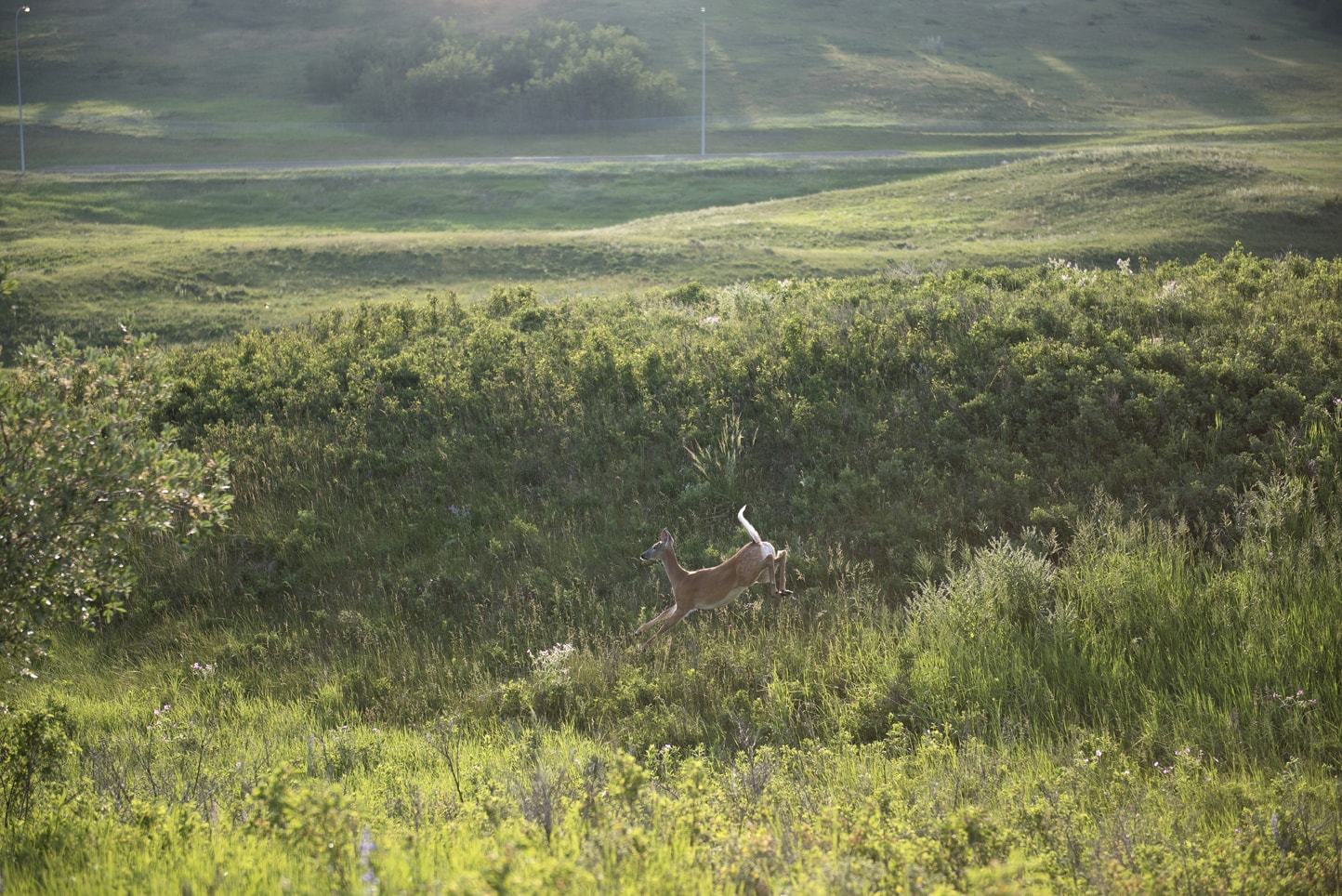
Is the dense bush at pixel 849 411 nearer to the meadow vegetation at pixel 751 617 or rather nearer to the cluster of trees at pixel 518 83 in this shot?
the meadow vegetation at pixel 751 617

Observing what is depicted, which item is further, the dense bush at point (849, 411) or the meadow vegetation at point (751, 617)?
the dense bush at point (849, 411)

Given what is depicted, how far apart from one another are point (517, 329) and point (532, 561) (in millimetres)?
5349

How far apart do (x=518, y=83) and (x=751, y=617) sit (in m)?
70.2

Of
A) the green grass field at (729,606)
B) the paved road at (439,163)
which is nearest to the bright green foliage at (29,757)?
the green grass field at (729,606)

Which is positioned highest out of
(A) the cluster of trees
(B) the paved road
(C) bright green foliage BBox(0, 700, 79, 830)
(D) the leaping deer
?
(A) the cluster of trees

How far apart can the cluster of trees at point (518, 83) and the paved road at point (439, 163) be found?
1682 centimetres

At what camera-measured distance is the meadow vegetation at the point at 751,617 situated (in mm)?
3648

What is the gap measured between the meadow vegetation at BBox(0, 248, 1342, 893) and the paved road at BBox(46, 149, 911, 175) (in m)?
37.8

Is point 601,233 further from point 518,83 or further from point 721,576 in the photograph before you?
point 518,83

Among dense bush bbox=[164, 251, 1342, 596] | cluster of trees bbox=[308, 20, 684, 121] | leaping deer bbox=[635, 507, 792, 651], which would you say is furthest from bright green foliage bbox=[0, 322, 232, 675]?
cluster of trees bbox=[308, 20, 684, 121]

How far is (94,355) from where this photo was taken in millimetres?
6020

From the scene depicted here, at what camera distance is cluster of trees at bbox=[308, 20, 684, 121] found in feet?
224

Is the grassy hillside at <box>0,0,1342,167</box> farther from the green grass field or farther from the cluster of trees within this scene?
the green grass field

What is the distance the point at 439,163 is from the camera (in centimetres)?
4872
